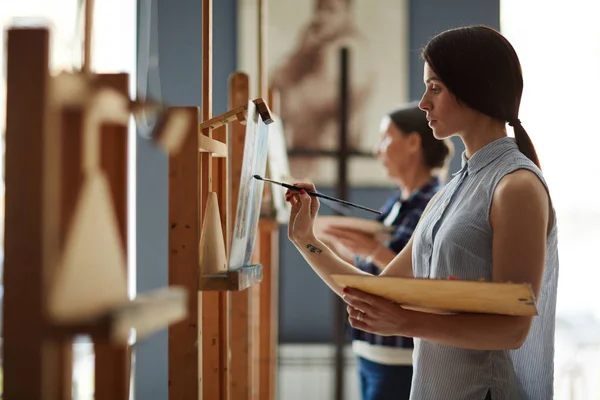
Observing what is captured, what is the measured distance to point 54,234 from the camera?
76 centimetres

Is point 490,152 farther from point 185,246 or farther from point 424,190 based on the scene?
point 424,190

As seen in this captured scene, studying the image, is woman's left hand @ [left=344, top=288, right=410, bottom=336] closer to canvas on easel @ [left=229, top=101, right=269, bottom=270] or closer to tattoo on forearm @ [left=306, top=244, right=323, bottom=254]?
canvas on easel @ [left=229, top=101, right=269, bottom=270]

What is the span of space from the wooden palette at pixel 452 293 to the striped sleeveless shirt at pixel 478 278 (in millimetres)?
127

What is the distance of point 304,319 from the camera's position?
393 centimetres

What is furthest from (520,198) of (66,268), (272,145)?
(272,145)

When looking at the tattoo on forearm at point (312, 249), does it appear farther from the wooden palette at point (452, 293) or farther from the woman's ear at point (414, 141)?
the woman's ear at point (414, 141)

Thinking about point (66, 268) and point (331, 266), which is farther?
point (331, 266)

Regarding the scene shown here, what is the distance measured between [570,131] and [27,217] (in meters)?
3.38

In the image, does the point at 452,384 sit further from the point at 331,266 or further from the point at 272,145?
the point at 272,145

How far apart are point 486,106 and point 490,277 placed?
30 centimetres

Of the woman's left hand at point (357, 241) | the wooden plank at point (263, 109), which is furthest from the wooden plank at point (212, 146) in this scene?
the woman's left hand at point (357, 241)

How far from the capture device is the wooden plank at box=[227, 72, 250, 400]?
214 cm

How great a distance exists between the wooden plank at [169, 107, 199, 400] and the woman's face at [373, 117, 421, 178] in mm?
1192

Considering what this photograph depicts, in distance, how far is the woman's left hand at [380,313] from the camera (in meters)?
1.19
